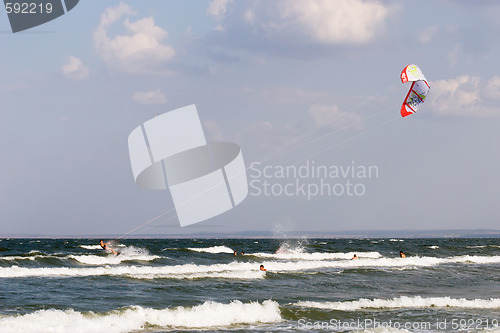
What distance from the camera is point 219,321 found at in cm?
1755

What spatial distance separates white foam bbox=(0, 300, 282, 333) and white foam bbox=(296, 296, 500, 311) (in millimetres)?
2039

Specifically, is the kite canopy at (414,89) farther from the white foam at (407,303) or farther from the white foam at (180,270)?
the white foam at (180,270)

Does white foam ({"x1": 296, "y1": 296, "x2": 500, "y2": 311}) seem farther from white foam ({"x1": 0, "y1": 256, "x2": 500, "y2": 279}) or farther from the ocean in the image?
white foam ({"x1": 0, "y1": 256, "x2": 500, "y2": 279})

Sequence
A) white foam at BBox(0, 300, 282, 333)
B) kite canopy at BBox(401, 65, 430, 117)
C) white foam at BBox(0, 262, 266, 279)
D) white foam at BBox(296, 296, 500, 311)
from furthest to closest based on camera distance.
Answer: white foam at BBox(0, 262, 266, 279), kite canopy at BBox(401, 65, 430, 117), white foam at BBox(296, 296, 500, 311), white foam at BBox(0, 300, 282, 333)

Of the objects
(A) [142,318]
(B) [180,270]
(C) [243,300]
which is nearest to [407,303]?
(C) [243,300]

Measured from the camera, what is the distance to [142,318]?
17062mm

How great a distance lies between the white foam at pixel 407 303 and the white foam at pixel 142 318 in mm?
2039

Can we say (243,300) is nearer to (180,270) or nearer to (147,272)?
(147,272)

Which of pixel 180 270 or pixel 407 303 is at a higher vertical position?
pixel 180 270

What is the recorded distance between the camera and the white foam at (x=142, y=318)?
51.3 feet

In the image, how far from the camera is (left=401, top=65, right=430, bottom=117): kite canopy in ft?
78.9

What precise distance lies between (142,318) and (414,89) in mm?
15658
